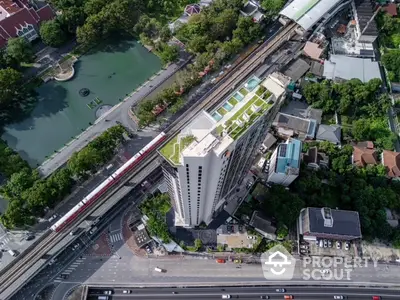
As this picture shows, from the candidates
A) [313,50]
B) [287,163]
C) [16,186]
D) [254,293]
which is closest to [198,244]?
[254,293]

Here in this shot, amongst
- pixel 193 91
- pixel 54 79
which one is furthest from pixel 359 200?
pixel 54 79

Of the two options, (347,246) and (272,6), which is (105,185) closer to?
(347,246)

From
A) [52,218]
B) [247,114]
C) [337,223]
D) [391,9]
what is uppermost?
[247,114]

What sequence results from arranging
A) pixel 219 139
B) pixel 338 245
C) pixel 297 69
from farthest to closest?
pixel 297 69 < pixel 338 245 < pixel 219 139

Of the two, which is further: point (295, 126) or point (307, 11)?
point (307, 11)

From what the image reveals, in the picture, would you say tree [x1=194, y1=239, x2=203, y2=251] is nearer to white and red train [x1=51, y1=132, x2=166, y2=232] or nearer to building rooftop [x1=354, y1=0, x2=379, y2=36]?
white and red train [x1=51, y1=132, x2=166, y2=232]

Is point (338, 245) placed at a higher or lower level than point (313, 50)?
lower
